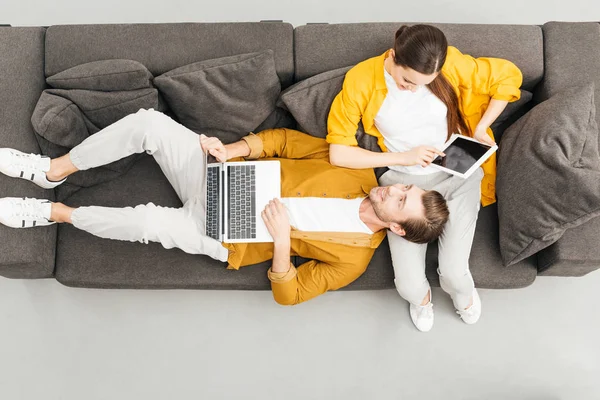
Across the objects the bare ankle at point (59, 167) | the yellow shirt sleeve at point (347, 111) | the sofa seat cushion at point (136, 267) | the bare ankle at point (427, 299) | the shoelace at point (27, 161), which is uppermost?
the yellow shirt sleeve at point (347, 111)

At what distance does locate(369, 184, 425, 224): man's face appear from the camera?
2135mm

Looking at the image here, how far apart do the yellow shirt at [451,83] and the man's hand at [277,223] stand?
0.37 meters

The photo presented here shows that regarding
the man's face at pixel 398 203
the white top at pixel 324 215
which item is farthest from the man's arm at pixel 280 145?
the man's face at pixel 398 203

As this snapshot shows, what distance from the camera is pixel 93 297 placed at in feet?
8.64

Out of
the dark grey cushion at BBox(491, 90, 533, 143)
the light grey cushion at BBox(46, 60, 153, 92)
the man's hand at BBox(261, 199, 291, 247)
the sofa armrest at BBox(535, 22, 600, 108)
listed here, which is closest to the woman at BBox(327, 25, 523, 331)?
the dark grey cushion at BBox(491, 90, 533, 143)

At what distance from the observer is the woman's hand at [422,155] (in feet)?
7.29

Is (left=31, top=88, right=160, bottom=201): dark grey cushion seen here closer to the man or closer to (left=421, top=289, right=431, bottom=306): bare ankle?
the man

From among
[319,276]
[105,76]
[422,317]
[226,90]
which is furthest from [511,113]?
[105,76]

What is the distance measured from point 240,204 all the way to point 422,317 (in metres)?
1.06

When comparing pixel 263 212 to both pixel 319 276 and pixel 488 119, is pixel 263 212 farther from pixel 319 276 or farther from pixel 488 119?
pixel 488 119

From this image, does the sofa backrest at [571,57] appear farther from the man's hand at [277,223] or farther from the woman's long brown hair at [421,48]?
the man's hand at [277,223]

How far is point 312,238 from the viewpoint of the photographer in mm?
2271

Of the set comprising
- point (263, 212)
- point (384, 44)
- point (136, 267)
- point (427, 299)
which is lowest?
point (427, 299)

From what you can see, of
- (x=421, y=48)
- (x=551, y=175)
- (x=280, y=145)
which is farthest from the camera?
(x=280, y=145)
